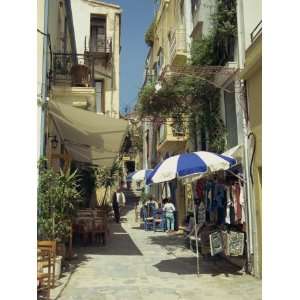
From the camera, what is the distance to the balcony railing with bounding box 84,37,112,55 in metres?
20.8

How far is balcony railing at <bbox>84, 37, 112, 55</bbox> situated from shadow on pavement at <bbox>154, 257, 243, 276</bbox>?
41.2 feet

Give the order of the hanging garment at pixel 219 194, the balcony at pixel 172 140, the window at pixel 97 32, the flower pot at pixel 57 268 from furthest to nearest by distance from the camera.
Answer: the window at pixel 97 32 < the balcony at pixel 172 140 < the hanging garment at pixel 219 194 < the flower pot at pixel 57 268

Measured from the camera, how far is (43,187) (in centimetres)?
834

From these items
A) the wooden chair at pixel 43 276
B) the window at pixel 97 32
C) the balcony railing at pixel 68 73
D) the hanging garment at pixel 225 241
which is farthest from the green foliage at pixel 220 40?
the window at pixel 97 32

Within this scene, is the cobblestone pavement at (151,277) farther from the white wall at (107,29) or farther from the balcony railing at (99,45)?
the balcony railing at (99,45)

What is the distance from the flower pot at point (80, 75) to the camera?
1239 centimetres

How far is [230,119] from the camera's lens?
11.1 metres

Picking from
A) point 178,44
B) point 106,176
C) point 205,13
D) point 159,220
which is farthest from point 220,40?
point 106,176

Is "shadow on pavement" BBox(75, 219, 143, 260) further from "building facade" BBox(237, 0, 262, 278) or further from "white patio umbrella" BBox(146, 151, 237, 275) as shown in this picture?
"building facade" BBox(237, 0, 262, 278)

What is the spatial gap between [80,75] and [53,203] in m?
5.12

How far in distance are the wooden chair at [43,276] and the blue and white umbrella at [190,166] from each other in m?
2.57
